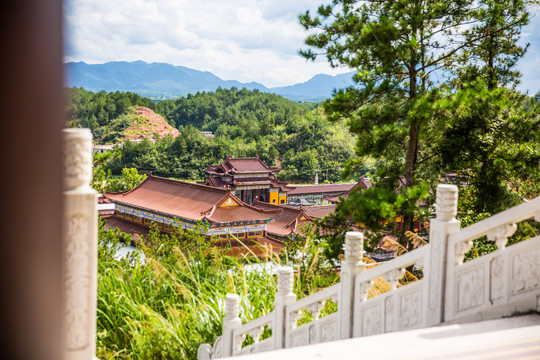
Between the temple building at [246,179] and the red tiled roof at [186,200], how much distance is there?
6590 mm

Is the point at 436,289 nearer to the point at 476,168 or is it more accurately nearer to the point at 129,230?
the point at 476,168

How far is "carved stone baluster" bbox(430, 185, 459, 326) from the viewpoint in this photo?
2166 millimetres

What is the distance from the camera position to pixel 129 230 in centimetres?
1252

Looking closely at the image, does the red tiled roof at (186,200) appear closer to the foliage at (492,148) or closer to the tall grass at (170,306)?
the foliage at (492,148)

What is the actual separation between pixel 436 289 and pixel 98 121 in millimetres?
40892

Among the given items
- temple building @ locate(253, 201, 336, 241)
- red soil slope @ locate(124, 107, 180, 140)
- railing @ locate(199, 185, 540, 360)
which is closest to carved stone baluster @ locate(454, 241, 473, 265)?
railing @ locate(199, 185, 540, 360)

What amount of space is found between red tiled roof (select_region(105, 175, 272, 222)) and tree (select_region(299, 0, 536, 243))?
6.53 metres

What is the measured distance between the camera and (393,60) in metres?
5.11

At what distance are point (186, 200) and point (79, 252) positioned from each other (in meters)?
11.8

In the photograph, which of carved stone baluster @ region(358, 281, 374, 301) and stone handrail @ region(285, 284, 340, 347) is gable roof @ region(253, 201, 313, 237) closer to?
stone handrail @ region(285, 284, 340, 347)

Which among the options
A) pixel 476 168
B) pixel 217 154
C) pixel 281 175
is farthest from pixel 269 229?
pixel 217 154

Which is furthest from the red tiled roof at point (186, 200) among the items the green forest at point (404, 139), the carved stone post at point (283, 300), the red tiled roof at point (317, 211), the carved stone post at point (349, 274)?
the carved stone post at point (349, 274)

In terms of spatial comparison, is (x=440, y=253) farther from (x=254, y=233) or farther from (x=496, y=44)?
(x=254, y=233)

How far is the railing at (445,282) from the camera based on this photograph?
2.03 metres
